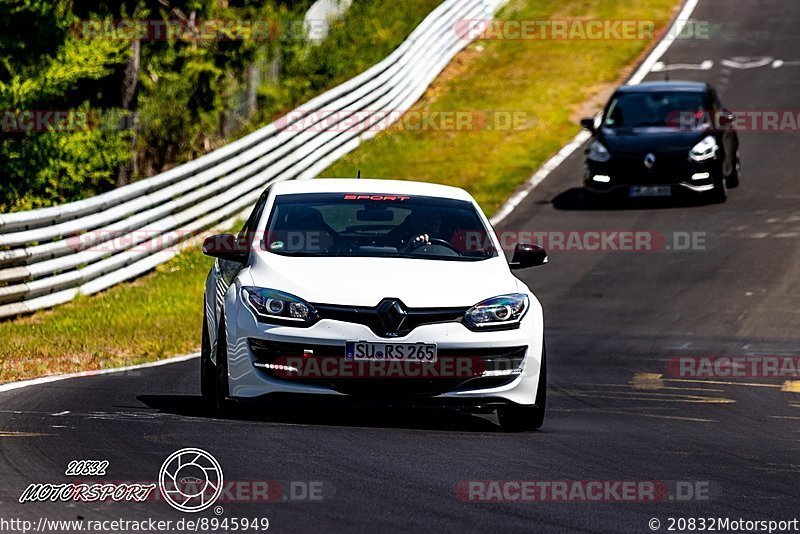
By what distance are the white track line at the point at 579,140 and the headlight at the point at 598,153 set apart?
4.91 ft

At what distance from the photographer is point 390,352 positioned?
8594 millimetres

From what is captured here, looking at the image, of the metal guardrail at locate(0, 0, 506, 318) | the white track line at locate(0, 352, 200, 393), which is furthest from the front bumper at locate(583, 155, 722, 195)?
the white track line at locate(0, 352, 200, 393)

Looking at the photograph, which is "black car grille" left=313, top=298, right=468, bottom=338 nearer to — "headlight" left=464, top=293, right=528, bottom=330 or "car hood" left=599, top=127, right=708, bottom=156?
"headlight" left=464, top=293, right=528, bottom=330

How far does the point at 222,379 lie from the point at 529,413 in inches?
72.5

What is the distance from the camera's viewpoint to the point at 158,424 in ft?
28.0

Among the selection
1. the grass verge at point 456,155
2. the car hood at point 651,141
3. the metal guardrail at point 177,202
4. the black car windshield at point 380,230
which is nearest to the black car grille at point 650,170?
the car hood at point 651,141

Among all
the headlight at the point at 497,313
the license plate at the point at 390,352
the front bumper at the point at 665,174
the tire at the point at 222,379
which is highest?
the headlight at the point at 497,313

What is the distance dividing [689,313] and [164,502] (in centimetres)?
1079

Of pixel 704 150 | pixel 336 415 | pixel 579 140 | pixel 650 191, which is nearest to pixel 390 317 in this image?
pixel 336 415

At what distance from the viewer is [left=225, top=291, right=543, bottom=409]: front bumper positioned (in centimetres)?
859

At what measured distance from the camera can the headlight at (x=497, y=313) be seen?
877 cm

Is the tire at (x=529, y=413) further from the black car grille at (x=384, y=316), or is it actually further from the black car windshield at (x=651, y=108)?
the black car windshield at (x=651, y=108)

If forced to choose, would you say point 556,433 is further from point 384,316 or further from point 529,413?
point 384,316

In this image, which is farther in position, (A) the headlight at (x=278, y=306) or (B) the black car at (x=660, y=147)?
(B) the black car at (x=660, y=147)
